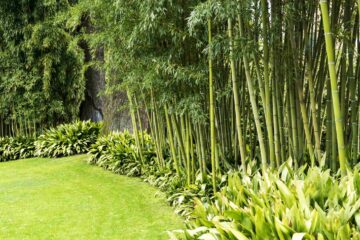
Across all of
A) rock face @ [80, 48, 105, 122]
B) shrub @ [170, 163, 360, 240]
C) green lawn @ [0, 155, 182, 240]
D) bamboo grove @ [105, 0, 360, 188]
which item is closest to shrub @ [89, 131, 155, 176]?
green lawn @ [0, 155, 182, 240]

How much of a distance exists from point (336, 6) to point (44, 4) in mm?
5431

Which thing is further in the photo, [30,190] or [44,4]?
[44,4]

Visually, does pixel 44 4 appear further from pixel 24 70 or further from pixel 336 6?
pixel 336 6

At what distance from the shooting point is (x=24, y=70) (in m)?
7.84

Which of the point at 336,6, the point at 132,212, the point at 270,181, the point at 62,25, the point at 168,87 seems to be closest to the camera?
the point at 270,181

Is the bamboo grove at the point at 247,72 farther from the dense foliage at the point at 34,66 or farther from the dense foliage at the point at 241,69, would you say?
the dense foliage at the point at 34,66

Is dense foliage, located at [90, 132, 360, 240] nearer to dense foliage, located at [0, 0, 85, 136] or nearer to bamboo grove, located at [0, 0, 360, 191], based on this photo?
bamboo grove, located at [0, 0, 360, 191]

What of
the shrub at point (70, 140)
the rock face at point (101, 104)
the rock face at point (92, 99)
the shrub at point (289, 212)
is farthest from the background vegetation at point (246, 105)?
the rock face at point (92, 99)

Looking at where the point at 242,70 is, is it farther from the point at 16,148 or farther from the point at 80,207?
the point at 16,148

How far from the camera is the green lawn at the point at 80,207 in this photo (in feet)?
11.1

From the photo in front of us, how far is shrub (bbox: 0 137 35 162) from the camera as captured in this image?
7746 mm

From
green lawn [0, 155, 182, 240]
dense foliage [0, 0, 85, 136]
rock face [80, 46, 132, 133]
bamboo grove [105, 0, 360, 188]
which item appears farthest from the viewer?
dense foliage [0, 0, 85, 136]

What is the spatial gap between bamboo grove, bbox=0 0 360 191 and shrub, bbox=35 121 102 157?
10.0 feet

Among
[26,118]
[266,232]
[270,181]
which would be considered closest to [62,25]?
[26,118]
